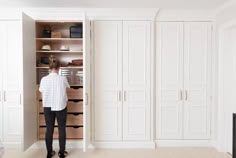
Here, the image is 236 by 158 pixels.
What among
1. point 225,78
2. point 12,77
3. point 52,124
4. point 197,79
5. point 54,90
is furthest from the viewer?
point 197,79

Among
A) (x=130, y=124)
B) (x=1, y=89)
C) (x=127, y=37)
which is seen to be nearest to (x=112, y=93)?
(x=130, y=124)

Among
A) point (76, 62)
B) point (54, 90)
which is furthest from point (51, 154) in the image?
point (76, 62)

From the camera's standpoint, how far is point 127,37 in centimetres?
404

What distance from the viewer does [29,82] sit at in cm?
368

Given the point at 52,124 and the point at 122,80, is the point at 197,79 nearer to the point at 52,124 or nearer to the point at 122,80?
the point at 122,80

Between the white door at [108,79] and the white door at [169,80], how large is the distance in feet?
2.30

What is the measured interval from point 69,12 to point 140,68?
1582 mm

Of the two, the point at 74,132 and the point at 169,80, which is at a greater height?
the point at 169,80

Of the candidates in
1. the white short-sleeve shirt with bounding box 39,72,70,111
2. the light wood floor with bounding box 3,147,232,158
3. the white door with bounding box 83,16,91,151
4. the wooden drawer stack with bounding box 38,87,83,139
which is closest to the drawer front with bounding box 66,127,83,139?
the wooden drawer stack with bounding box 38,87,83,139

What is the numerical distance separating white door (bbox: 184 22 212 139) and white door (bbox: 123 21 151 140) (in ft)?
2.28

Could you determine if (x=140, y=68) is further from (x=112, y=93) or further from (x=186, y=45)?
(x=186, y=45)

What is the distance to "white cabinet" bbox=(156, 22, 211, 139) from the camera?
13.4 ft

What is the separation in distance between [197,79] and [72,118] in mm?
2329

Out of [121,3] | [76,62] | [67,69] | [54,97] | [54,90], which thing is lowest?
[54,97]
